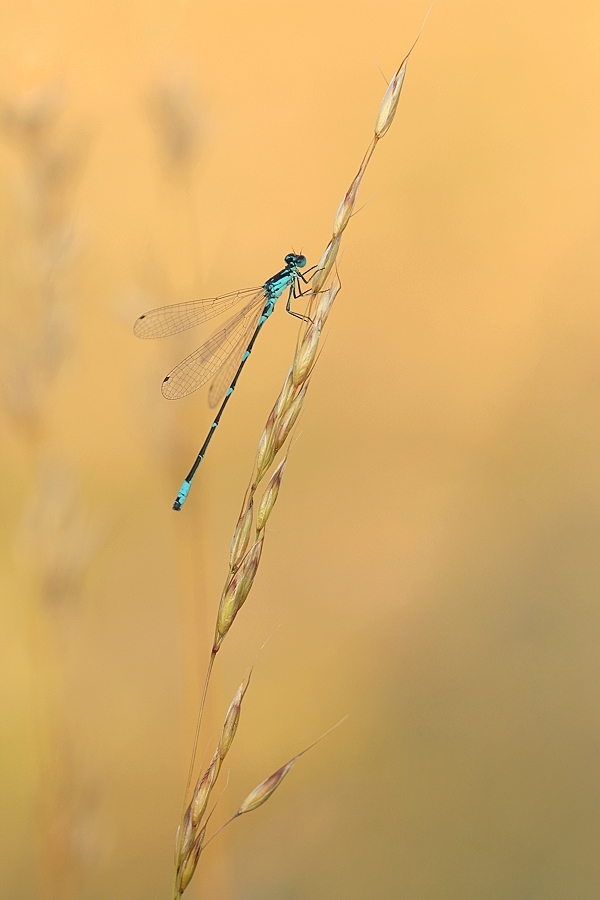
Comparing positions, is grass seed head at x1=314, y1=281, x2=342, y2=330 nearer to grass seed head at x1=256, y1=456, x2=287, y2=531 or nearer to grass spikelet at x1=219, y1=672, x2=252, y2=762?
grass seed head at x1=256, y1=456, x2=287, y2=531

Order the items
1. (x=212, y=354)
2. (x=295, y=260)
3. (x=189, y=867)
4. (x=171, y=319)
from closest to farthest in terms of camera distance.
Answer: (x=189, y=867) < (x=171, y=319) < (x=212, y=354) < (x=295, y=260)

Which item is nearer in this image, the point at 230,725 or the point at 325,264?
the point at 230,725

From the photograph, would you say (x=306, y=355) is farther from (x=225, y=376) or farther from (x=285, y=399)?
(x=225, y=376)

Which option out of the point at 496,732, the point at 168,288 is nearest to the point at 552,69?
the point at 168,288

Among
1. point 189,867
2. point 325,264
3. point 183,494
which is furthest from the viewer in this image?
point 183,494

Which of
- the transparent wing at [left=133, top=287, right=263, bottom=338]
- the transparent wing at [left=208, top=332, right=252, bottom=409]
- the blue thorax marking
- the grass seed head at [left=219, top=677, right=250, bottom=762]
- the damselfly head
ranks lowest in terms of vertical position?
the grass seed head at [left=219, top=677, right=250, bottom=762]

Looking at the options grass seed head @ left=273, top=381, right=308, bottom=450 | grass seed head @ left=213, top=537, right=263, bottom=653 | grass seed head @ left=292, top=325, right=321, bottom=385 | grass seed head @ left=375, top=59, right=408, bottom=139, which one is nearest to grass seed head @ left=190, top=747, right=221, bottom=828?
grass seed head @ left=213, top=537, right=263, bottom=653

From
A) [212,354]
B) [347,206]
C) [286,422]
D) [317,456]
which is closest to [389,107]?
[347,206]
